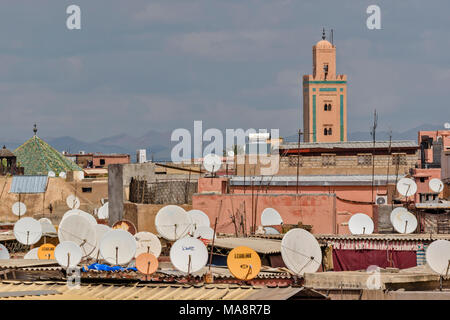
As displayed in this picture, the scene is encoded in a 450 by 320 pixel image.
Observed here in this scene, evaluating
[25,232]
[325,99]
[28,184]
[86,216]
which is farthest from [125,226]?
[325,99]

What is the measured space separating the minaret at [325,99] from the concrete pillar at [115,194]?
41.9 m

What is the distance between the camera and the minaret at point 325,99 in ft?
232

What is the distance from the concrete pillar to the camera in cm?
2856

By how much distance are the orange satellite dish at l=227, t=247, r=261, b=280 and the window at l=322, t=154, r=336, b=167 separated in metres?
23.9

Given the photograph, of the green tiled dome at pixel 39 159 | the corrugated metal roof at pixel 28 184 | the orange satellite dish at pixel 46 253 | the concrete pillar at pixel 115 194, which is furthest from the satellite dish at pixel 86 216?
the green tiled dome at pixel 39 159

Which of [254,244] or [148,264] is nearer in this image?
[148,264]

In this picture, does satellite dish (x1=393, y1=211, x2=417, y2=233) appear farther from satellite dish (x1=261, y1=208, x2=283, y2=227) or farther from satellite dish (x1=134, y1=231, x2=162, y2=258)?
satellite dish (x1=134, y1=231, x2=162, y2=258)

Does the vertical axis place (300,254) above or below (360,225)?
below

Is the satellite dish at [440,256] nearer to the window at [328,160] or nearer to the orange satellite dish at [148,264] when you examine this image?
the orange satellite dish at [148,264]

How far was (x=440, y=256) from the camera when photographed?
47.9 feet

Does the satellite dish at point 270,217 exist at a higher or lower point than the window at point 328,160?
lower

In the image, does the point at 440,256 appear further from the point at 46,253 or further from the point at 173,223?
the point at 46,253

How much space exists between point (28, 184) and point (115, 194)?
32.1 feet
